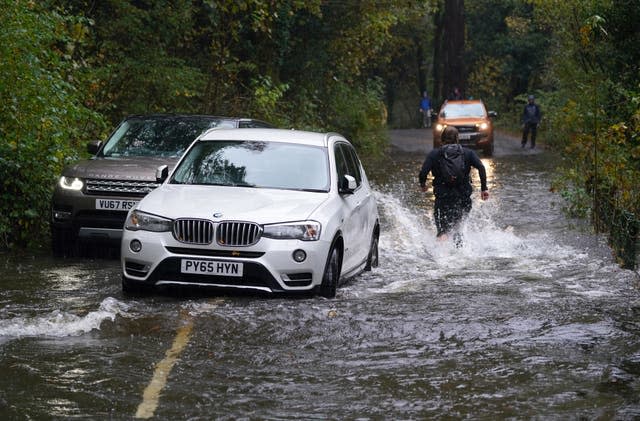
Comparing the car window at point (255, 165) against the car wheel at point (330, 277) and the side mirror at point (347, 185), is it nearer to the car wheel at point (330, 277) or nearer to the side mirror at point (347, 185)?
the side mirror at point (347, 185)

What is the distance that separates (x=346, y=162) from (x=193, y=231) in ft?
9.12

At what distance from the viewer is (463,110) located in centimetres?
3881

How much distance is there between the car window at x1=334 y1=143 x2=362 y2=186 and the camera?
39.4ft

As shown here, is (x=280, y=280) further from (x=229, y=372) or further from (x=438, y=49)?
(x=438, y=49)

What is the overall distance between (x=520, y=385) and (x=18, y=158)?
8442mm

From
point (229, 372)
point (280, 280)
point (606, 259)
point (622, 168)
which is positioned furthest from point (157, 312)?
point (622, 168)

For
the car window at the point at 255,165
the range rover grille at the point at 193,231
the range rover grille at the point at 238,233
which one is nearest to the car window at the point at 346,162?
the car window at the point at 255,165

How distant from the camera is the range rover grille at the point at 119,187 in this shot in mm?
13062

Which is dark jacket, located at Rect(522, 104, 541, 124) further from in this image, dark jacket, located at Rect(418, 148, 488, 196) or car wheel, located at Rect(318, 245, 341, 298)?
car wheel, located at Rect(318, 245, 341, 298)

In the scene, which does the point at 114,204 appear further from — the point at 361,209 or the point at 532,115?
the point at 532,115

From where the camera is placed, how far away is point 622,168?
15695 millimetres

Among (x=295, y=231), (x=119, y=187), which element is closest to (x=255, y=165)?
(x=295, y=231)

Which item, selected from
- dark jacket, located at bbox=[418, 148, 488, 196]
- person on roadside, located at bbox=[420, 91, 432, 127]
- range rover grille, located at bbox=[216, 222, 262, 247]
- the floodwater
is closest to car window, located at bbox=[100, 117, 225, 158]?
the floodwater

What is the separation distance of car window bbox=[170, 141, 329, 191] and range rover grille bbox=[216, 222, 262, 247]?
1.14 metres
